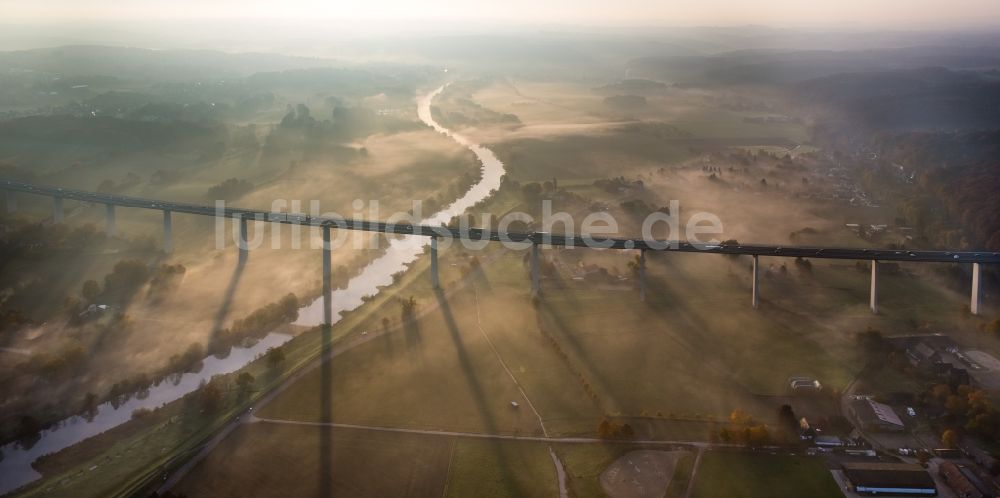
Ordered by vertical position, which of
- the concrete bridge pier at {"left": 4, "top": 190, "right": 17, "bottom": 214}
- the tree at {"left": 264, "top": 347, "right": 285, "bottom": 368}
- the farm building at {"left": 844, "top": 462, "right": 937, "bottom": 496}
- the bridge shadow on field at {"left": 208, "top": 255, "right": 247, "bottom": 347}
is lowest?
the farm building at {"left": 844, "top": 462, "right": 937, "bottom": 496}

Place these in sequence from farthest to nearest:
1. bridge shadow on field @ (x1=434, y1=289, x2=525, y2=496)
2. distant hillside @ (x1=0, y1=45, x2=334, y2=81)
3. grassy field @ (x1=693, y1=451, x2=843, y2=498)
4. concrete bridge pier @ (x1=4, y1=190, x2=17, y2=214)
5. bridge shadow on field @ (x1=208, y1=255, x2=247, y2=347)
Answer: distant hillside @ (x1=0, y1=45, x2=334, y2=81), concrete bridge pier @ (x1=4, y1=190, x2=17, y2=214), bridge shadow on field @ (x1=208, y1=255, x2=247, y2=347), bridge shadow on field @ (x1=434, y1=289, x2=525, y2=496), grassy field @ (x1=693, y1=451, x2=843, y2=498)

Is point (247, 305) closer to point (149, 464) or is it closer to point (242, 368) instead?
point (242, 368)

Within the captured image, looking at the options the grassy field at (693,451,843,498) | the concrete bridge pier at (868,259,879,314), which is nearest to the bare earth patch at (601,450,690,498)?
the grassy field at (693,451,843,498)

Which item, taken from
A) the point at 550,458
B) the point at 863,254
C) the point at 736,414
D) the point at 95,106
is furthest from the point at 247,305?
the point at 95,106

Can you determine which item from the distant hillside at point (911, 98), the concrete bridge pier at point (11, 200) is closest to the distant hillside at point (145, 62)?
the concrete bridge pier at point (11, 200)

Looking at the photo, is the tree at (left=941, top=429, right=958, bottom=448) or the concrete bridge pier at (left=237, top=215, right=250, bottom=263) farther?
the concrete bridge pier at (left=237, top=215, right=250, bottom=263)

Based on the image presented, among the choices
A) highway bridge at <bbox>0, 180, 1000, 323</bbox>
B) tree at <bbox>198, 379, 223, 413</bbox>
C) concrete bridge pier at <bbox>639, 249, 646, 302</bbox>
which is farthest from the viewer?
concrete bridge pier at <bbox>639, 249, 646, 302</bbox>

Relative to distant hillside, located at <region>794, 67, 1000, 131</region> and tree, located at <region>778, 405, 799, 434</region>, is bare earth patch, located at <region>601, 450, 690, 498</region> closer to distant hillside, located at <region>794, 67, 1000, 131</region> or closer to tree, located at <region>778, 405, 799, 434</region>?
tree, located at <region>778, 405, 799, 434</region>

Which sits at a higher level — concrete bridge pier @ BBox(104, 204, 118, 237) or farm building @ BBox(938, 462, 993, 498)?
concrete bridge pier @ BBox(104, 204, 118, 237)
